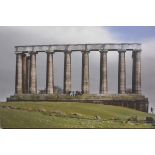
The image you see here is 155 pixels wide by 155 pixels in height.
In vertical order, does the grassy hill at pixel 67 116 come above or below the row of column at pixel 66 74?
below

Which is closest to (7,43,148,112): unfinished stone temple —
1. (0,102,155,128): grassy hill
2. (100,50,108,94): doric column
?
(100,50,108,94): doric column

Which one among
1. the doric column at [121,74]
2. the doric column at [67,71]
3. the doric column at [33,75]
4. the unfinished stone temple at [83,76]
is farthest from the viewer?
the doric column at [33,75]

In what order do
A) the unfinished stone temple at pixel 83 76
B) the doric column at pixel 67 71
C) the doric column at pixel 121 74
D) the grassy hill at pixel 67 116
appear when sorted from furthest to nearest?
the doric column at pixel 67 71 < the doric column at pixel 121 74 < the unfinished stone temple at pixel 83 76 < the grassy hill at pixel 67 116

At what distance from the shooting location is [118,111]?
15.7 metres

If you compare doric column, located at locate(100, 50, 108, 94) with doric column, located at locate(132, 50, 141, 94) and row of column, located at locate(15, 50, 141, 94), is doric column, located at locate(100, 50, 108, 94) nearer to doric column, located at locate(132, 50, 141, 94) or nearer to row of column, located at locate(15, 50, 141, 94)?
row of column, located at locate(15, 50, 141, 94)

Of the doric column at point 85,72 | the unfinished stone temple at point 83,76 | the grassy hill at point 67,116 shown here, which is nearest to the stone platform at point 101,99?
the unfinished stone temple at point 83,76

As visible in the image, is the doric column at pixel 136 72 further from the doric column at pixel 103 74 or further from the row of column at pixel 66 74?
the doric column at pixel 103 74

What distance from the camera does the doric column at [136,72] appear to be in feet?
51.3
